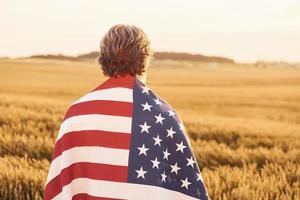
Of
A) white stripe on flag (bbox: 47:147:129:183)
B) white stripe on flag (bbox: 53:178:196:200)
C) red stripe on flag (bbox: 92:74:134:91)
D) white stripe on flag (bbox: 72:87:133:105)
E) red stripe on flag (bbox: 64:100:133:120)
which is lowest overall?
white stripe on flag (bbox: 53:178:196:200)

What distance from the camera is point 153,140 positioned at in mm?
4500

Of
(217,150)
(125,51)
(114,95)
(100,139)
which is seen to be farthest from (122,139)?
(217,150)

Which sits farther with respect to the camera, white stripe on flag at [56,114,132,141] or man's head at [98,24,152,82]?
white stripe on flag at [56,114,132,141]

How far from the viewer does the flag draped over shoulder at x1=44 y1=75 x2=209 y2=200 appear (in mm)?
4500

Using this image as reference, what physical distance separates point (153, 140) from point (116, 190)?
→ 0.41 m

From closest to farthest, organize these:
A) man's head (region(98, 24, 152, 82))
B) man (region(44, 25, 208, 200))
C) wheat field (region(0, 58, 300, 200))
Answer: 1. man's head (region(98, 24, 152, 82))
2. man (region(44, 25, 208, 200))
3. wheat field (region(0, 58, 300, 200))

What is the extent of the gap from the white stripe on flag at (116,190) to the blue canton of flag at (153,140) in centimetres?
4

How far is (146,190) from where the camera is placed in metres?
4.51

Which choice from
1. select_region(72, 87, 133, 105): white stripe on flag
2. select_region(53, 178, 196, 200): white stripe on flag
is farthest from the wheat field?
select_region(72, 87, 133, 105): white stripe on flag

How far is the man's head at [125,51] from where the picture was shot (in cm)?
437

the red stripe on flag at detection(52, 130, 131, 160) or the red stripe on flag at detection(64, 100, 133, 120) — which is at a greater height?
the red stripe on flag at detection(64, 100, 133, 120)

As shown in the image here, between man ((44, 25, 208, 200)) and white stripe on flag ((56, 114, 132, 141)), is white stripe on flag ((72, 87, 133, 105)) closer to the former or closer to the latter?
man ((44, 25, 208, 200))

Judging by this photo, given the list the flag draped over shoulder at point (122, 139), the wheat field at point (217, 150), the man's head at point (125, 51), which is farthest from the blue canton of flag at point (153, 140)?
the wheat field at point (217, 150)

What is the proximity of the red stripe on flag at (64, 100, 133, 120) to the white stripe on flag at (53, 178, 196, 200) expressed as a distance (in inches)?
18.0
